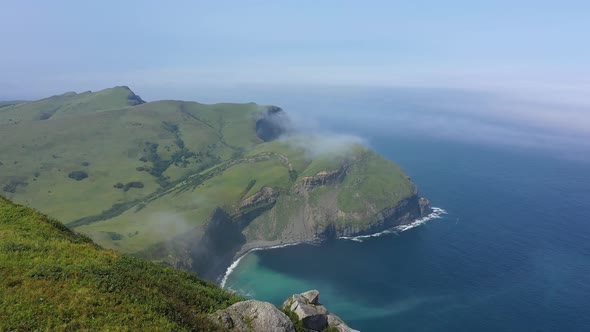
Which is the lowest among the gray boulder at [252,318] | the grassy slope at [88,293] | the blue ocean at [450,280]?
the blue ocean at [450,280]

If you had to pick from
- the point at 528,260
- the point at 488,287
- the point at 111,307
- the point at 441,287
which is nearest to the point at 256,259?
the point at 441,287

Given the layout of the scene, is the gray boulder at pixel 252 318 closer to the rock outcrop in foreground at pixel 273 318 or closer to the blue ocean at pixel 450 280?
the rock outcrop in foreground at pixel 273 318

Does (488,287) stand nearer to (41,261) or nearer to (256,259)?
(256,259)

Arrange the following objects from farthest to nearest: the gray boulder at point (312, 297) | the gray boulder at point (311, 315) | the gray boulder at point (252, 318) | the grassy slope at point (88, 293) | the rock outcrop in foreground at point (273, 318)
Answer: the gray boulder at point (312, 297) → the gray boulder at point (311, 315) → the rock outcrop in foreground at point (273, 318) → the gray boulder at point (252, 318) → the grassy slope at point (88, 293)

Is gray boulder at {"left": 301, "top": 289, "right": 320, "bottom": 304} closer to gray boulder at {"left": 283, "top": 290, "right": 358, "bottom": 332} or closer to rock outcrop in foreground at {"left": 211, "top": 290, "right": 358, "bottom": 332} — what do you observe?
gray boulder at {"left": 283, "top": 290, "right": 358, "bottom": 332}

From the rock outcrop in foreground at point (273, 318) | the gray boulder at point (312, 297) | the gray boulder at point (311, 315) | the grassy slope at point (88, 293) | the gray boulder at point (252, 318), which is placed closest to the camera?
the grassy slope at point (88, 293)

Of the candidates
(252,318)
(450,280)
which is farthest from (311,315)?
(450,280)

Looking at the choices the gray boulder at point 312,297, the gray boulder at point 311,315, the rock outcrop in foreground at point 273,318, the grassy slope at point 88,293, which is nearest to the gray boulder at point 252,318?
the rock outcrop in foreground at point 273,318
